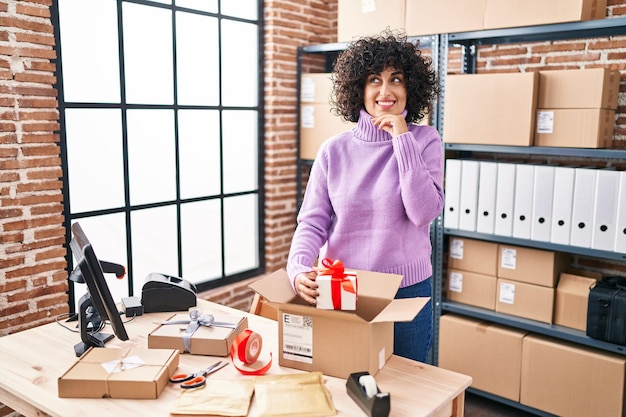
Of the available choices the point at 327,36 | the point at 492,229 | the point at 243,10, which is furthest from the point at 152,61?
the point at 492,229

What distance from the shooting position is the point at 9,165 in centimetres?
244

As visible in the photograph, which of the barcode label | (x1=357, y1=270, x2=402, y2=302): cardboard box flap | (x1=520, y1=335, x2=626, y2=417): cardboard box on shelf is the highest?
(x1=357, y1=270, x2=402, y2=302): cardboard box flap

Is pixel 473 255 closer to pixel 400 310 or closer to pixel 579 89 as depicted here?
pixel 579 89

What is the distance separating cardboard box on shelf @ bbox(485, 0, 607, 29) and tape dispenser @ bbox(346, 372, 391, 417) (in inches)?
77.8

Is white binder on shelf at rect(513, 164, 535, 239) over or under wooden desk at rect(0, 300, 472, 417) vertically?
over

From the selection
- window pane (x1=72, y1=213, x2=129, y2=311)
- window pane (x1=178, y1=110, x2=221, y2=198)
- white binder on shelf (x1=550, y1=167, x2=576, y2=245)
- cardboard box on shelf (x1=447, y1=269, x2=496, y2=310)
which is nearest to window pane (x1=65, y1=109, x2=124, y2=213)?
window pane (x1=72, y1=213, x2=129, y2=311)

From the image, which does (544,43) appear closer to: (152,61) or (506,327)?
(506,327)

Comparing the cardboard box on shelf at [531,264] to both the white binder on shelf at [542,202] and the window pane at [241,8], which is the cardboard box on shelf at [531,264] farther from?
the window pane at [241,8]

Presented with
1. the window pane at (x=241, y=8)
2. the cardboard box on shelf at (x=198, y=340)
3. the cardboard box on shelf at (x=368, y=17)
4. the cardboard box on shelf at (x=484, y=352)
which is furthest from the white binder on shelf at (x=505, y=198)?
the window pane at (x=241, y=8)

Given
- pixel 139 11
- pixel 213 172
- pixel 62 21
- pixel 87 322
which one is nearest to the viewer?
pixel 87 322

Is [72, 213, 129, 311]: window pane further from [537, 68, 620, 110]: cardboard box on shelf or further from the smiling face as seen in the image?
[537, 68, 620, 110]: cardboard box on shelf

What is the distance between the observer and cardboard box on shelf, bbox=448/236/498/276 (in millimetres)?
3104

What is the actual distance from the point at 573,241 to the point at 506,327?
0.61m

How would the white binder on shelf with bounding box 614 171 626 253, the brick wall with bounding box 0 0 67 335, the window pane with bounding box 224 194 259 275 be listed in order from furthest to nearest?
the window pane with bounding box 224 194 259 275, the white binder on shelf with bounding box 614 171 626 253, the brick wall with bounding box 0 0 67 335
